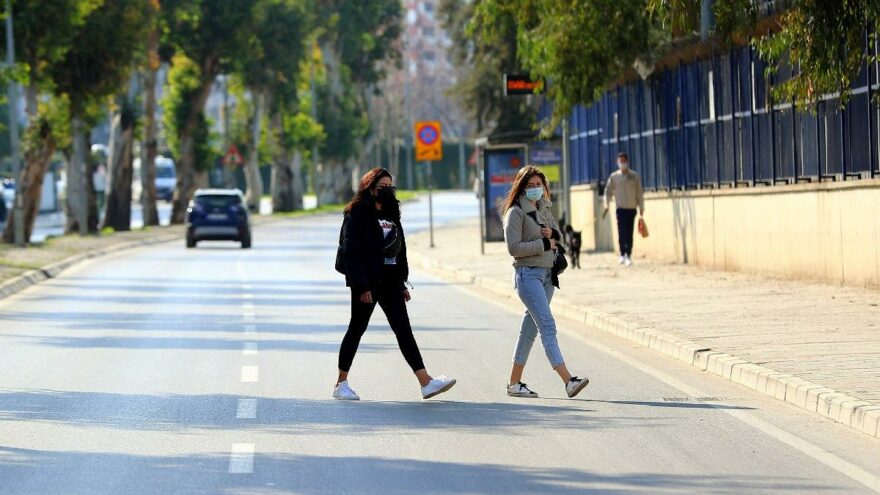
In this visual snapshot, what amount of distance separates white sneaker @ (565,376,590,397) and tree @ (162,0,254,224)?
171 ft

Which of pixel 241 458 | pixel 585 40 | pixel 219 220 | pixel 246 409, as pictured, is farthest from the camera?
pixel 219 220

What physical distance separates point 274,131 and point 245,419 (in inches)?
2833

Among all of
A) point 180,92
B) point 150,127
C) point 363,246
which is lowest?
point 363,246

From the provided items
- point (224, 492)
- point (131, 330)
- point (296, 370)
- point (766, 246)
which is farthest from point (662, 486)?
point (766, 246)

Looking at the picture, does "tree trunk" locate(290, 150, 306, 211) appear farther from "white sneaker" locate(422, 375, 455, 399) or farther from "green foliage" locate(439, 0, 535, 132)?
"white sneaker" locate(422, 375, 455, 399)

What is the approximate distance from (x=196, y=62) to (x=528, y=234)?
55.4m

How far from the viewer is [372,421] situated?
12.1 meters

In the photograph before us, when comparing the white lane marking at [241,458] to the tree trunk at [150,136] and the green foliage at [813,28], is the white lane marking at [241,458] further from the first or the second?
the tree trunk at [150,136]

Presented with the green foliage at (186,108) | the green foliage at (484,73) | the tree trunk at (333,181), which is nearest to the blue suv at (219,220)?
the green foliage at (484,73)

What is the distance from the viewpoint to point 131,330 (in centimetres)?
2053

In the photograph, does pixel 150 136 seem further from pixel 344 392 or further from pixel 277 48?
pixel 344 392

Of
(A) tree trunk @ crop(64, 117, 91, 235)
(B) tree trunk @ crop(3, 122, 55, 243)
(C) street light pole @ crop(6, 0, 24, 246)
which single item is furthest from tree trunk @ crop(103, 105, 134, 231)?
(B) tree trunk @ crop(3, 122, 55, 243)

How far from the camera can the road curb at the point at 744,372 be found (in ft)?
37.5

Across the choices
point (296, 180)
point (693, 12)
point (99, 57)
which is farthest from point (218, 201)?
point (296, 180)
